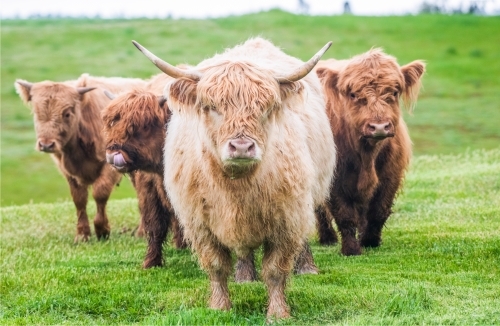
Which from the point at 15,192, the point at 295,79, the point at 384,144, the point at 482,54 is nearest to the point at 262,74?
the point at 295,79

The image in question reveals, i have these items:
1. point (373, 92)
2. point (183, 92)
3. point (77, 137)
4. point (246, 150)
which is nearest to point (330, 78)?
point (373, 92)

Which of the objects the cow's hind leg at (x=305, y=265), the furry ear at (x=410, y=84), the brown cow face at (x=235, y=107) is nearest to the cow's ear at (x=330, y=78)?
the furry ear at (x=410, y=84)

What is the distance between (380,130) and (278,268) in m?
2.04

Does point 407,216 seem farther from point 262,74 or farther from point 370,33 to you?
point 370,33

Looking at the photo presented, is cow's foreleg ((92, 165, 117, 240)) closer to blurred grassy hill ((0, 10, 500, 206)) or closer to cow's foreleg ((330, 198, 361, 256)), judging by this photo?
cow's foreleg ((330, 198, 361, 256))

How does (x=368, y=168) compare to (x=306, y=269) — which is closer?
(x=306, y=269)

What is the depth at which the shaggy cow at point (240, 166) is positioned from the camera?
17.9 ft

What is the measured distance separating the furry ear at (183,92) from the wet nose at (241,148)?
2.12ft

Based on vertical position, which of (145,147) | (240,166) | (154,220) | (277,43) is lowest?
(277,43)

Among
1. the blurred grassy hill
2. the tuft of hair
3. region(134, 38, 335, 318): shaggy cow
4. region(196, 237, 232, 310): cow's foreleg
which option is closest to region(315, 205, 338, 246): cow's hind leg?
the tuft of hair

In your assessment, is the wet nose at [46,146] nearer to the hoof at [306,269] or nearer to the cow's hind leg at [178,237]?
the cow's hind leg at [178,237]

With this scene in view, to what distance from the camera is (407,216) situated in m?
10.6

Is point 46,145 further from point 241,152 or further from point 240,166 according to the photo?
point 241,152

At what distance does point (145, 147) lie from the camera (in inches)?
298
